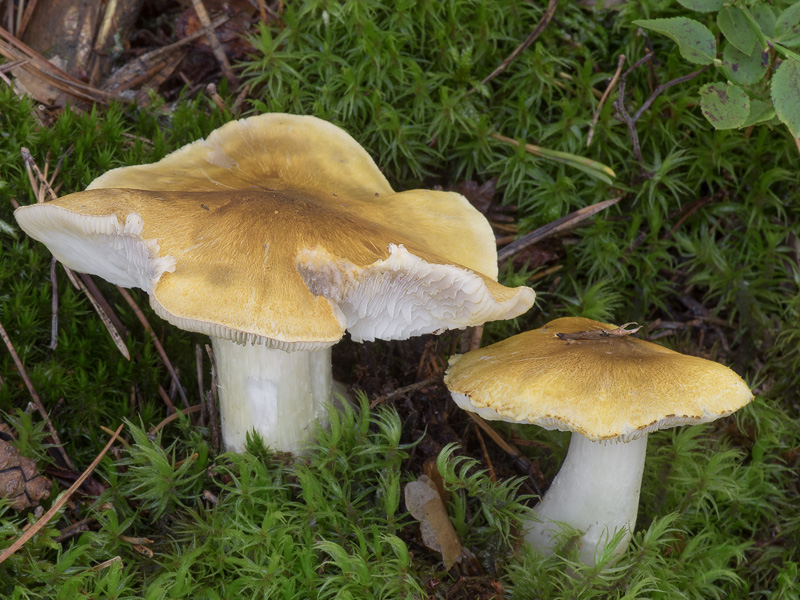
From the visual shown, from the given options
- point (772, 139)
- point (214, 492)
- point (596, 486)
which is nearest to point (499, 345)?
point (596, 486)

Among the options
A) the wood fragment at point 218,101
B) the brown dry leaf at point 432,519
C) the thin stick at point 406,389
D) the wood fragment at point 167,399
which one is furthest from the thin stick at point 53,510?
the wood fragment at point 218,101

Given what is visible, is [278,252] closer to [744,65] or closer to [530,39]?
[530,39]

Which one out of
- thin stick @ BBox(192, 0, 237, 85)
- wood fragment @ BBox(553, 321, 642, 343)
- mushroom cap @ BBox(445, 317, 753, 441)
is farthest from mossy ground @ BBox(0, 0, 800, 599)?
wood fragment @ BBox(553, 321, 642, 343)

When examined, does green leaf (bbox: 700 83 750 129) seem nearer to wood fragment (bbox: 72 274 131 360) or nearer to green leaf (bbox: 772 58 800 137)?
green leaf (bbox: 772 58 800 137)

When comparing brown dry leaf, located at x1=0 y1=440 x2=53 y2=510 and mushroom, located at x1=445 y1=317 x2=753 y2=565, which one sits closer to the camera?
mushroom, located at x1=445 y1=317 x2=753 y2=565

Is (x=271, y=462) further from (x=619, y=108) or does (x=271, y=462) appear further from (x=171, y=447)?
(x=619, y=108)

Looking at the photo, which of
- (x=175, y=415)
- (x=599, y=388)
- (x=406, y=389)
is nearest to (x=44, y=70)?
(x=175, y=415)

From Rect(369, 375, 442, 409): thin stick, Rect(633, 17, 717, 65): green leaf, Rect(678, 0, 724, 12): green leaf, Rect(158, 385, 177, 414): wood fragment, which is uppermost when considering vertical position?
Rect(678, 0, 724, 12): green leaf
